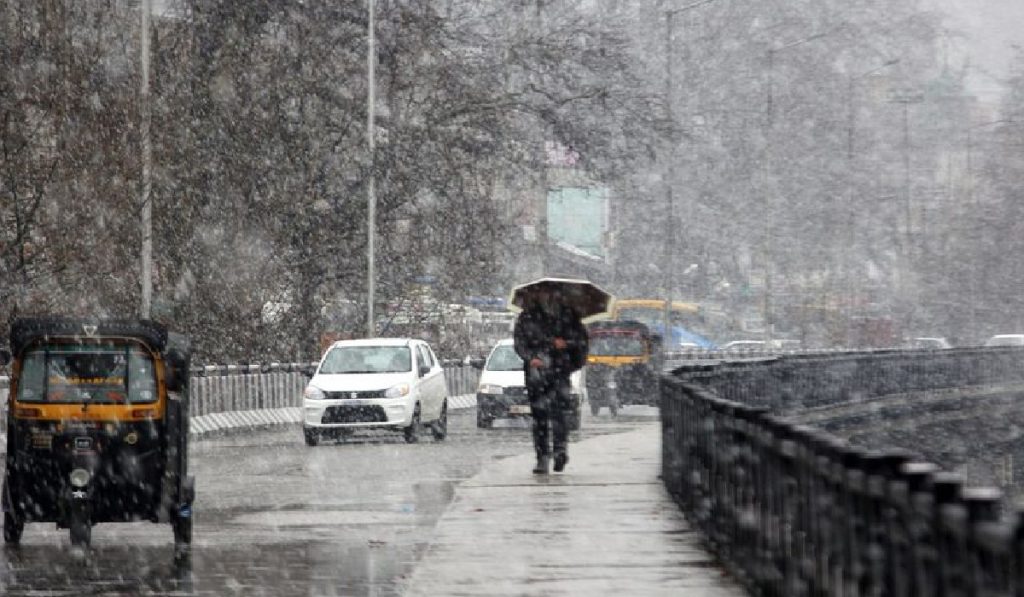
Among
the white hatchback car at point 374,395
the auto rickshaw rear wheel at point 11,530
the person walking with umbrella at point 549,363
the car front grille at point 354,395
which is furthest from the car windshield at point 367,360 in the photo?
the auto rickshaw rear wheel at point 11,530

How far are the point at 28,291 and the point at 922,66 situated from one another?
284 feet

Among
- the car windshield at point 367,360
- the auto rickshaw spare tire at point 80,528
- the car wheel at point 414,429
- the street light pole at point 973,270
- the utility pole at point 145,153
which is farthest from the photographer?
the street light pole at point 973,270

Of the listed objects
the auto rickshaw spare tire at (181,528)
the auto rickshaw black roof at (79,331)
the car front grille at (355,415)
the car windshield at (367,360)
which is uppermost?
the auto rickshaw black roof at (79,331)

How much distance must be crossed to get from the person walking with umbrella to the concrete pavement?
375mm

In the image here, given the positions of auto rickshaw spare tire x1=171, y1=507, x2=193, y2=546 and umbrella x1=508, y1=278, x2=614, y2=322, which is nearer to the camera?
auto rickshaw spare tire x1=171, y1=507, x2=193, y2=546

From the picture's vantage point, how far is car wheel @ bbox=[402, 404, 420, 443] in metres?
32.0

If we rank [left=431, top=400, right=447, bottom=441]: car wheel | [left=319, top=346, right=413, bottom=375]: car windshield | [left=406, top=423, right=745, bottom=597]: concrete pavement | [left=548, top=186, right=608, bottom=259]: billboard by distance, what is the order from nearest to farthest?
[left=406, top=423, right=745, bottom=597]: concrete pavement < [left=319, top=346, right=413, bottom=375]: car windshield < [left=431, top=400, right=447, bottom=441]: car wheel < [left=548, top=186, right=608, bottom=259]: billboard

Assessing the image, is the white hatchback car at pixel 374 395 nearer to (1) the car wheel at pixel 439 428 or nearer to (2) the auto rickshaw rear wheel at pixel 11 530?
(1) the car wheel at pixel 439 428

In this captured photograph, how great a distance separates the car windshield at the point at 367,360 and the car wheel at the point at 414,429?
0.75m

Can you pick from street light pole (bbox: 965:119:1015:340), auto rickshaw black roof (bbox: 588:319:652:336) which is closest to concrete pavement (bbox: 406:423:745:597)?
auto rickshaw black roof (bbox: 588:319:652:336)

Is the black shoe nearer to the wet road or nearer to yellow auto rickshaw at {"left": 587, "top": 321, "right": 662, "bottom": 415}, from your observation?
the wet road

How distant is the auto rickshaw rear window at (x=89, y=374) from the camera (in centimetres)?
1495

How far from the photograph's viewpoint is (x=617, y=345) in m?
45.4

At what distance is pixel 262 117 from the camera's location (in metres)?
47.6
